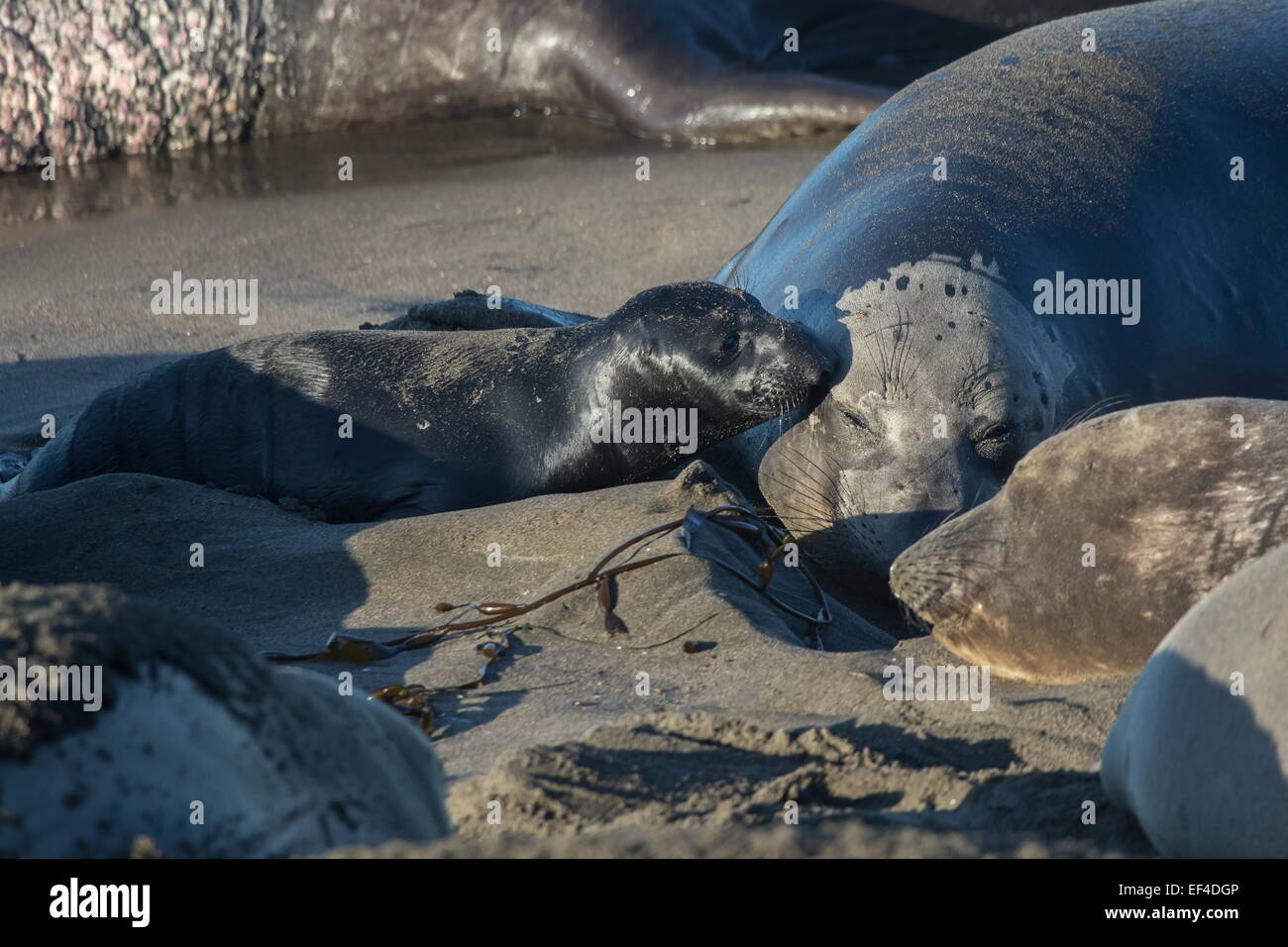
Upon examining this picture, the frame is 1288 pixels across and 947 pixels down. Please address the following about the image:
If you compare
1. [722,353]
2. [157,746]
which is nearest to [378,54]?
[722,353]

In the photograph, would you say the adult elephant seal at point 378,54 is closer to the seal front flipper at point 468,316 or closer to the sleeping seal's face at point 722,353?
the seal front flipper at point 468,316

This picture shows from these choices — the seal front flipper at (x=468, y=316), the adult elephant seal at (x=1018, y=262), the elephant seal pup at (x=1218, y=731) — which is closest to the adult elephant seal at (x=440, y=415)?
the adult elephant seal at (x=1018, y=262)

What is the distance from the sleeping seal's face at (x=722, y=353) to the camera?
4.04 m

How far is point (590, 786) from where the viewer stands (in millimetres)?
2238

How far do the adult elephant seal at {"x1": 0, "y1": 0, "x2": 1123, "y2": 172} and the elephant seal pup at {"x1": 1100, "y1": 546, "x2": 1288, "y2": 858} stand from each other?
23.3 feet

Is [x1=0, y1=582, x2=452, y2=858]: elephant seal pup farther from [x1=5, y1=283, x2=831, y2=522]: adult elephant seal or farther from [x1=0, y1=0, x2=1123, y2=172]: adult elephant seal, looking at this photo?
[x1=0, y1=0, x2=1123, y2=172]: adult elephant seal

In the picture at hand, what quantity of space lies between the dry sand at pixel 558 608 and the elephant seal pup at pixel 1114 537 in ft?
0.37

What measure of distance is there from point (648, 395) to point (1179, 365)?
1.44 m

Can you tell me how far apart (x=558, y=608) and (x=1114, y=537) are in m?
1.18

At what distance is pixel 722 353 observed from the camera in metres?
4.28

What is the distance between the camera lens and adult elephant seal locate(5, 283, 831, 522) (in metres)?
4.31

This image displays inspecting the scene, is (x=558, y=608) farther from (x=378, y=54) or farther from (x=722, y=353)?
(x=378, y=54)

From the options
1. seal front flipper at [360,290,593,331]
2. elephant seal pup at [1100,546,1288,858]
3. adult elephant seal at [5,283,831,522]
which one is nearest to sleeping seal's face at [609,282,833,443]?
adult elephant seal at [5,283,831,522]
